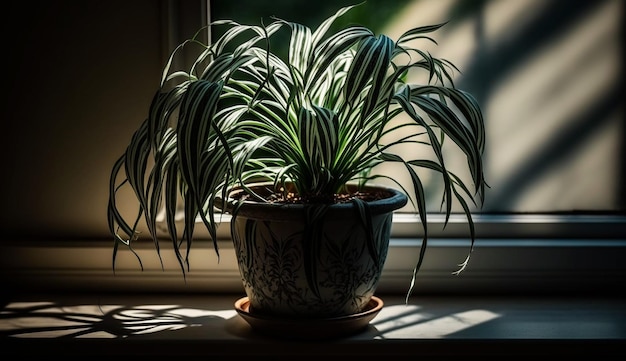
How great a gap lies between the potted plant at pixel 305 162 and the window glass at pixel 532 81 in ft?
0.88

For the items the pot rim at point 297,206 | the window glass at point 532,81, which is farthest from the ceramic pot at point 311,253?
the window glass at point 532,81

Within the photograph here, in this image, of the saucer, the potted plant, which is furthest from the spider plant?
the saucer

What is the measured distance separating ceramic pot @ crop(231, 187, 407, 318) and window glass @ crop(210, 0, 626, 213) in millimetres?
381

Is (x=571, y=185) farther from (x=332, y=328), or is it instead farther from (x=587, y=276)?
(x=332, y=328)

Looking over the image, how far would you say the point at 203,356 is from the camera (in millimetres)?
1235

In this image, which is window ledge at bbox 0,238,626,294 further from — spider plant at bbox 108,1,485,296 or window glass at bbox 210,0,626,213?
spider plant at bbox 108,1,485,296

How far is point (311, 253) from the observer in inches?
43.6

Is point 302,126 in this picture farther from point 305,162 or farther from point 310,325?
point 310,325

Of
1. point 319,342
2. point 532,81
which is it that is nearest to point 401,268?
point 319,342

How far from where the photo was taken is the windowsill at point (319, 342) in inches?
47.9

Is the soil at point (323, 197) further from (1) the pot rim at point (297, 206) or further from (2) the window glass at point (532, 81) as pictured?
(2) the window glass at point (532, 81)

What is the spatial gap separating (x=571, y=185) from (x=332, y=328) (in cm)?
65

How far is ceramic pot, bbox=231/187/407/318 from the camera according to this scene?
1.12 metres

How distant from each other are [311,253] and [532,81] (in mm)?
681
